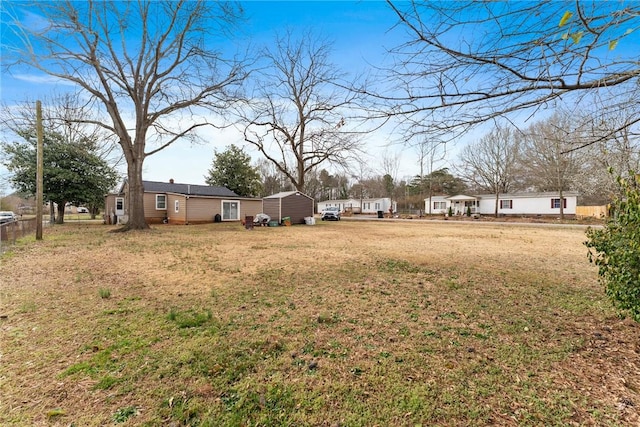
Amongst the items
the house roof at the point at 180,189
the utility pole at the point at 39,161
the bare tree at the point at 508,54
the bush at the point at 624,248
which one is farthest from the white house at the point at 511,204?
the utility pole at the point at 39,161

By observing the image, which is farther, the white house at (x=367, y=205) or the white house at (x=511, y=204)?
the white house at (x=367, y=205)

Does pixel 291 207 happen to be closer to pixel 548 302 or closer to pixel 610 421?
pixel 548 302

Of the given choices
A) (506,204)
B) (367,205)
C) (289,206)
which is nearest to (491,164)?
(506,204)

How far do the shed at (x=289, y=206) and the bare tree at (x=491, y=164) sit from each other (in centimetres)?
1999

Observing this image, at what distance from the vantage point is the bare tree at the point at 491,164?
29.1 meters

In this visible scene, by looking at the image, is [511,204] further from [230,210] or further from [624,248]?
[624,248]

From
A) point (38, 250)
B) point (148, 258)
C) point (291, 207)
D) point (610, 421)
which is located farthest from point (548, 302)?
point (291, 207)

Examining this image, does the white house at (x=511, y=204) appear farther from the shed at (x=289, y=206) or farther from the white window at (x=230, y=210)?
the white window at (x=230, y=210)

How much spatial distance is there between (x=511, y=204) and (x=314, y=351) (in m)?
36.5

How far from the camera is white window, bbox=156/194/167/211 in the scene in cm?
2125

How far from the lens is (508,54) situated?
2158 mm

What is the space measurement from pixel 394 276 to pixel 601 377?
10.7ft

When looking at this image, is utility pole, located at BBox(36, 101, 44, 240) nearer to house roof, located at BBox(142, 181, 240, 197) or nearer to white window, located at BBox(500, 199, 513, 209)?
house roof, located at BBox(142, 181, 240, 197)

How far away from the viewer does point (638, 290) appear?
2.40m
